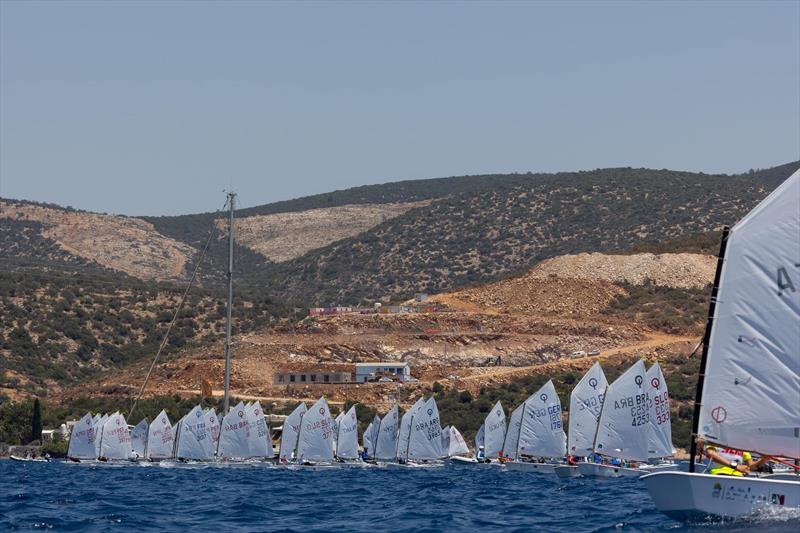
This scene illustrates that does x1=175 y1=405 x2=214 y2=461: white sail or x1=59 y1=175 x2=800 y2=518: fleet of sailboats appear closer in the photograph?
x1=59 y1=175 x2=800 y2=518: fleet of sailboats

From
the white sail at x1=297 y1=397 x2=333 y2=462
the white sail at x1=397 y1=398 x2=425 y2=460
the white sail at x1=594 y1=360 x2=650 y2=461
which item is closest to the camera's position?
the white sail at x1=594 y1=360 x2=650 y2=461

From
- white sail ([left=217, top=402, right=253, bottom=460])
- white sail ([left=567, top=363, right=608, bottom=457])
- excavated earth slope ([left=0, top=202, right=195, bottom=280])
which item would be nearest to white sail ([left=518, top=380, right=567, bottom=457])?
white sail ([left=567, top=363, right=608, bottom=457])

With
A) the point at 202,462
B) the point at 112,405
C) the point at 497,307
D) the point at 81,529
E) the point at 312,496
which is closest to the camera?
the point at 81,529

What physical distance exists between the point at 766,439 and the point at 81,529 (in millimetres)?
14994

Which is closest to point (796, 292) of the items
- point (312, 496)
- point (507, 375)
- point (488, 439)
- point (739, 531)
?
point (739, 531)

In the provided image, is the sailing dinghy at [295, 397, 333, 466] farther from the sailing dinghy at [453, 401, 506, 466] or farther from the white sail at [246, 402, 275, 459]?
the sailing dinghy at [453, 401, 506, 466]

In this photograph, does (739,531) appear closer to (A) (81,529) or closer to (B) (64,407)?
(A) (81,529)

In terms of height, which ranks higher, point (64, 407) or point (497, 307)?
point (497, 307)

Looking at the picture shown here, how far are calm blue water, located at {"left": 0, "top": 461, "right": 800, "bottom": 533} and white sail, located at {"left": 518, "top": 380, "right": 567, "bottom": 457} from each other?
6.71 feet

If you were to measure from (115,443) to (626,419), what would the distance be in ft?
94.1

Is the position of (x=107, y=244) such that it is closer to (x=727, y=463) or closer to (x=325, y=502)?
(x=325, y=502)

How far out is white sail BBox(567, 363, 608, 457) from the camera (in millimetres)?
52312

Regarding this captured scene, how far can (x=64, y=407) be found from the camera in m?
88.9

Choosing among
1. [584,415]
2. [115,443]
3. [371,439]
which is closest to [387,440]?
[371,439]
